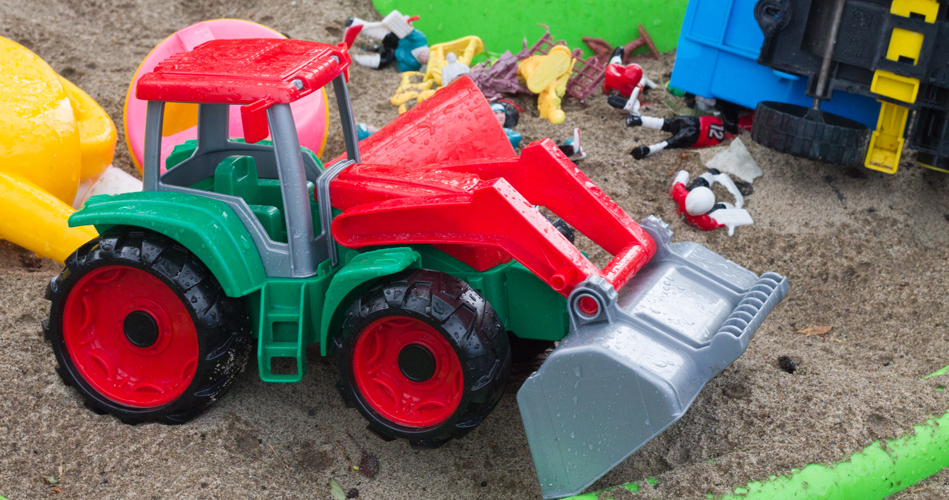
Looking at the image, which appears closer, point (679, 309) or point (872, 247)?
point (679, 309)

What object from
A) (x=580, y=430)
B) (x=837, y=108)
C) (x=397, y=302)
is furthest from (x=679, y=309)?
(x=837, y=108)

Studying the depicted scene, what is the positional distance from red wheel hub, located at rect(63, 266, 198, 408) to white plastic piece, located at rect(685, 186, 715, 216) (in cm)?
220

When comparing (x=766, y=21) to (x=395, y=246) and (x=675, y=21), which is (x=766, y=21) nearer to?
(x=675, y=21)

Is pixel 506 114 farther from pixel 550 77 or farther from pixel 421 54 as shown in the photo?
pixel 421 54

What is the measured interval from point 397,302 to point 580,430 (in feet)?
1.86

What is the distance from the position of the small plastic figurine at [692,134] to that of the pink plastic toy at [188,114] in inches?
62.6

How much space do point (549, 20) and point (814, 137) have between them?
221 centimetres

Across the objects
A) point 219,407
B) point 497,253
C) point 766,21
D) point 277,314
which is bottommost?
point 219,407

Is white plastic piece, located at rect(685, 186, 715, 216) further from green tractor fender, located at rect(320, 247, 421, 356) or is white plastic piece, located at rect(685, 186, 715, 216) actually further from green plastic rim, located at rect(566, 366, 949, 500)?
green tractor fender, located at rect(320, 247, 421, 356)

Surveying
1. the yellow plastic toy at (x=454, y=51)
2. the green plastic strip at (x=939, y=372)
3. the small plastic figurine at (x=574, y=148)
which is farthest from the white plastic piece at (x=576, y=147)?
the green plastic strip at (x=939, y=372)

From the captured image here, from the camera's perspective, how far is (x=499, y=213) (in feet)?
6.47

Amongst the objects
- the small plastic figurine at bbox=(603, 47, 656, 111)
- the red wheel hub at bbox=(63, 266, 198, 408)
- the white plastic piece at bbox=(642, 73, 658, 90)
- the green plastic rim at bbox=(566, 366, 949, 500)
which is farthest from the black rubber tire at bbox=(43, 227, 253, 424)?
the white plastic piece at bbox=(642, 73, 658, 90)

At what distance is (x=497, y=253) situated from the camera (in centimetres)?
224

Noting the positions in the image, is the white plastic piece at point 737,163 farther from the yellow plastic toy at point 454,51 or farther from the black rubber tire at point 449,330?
the black rubber tire at point 449,330
